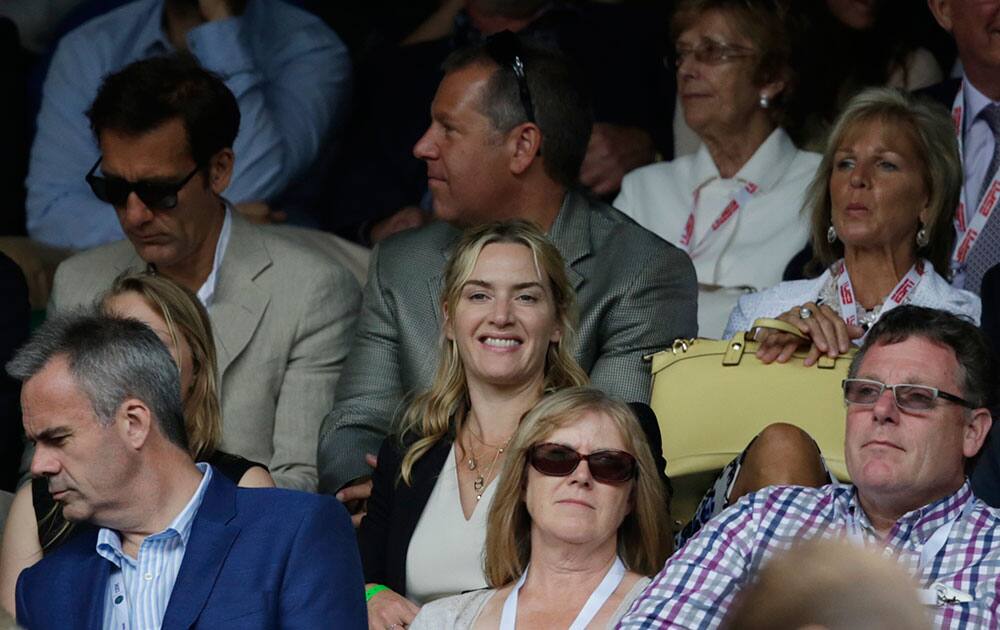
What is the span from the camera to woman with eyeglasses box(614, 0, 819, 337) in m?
5.70

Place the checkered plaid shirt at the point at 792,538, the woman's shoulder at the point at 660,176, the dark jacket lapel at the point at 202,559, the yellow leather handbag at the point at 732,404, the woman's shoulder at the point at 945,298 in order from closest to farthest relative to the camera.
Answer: the dark jacket lapel at the point at 202,559
the checkered plaid shirt at the point at 792,538
the yellow leather handbag at the point at 732,404
the woman's shoulder at the point at 945,298
the woman's shoulder at the point at 660,176

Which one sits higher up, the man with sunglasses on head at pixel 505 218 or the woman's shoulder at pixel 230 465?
the man with sunglasses on head at pixel 505 218

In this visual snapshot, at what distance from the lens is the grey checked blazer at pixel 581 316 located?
15.9 ft

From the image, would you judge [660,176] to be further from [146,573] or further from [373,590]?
[146,573]

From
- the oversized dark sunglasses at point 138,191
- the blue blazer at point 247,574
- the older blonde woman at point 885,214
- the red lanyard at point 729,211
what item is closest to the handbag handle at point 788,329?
the older blonde woman at point 885,214

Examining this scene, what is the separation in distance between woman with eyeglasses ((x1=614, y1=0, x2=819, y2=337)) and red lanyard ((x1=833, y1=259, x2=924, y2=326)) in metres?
0.64

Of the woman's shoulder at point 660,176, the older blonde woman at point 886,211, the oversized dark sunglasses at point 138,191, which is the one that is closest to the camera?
the older blonde woman at point 886,211

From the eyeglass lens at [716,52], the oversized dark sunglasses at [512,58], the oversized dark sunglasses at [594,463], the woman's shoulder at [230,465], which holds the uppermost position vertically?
the eyeglass lens at [716,52]

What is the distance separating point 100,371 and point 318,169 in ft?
9.93

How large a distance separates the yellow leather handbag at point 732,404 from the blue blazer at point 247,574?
3.90ft

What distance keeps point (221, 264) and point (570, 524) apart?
1.75 m

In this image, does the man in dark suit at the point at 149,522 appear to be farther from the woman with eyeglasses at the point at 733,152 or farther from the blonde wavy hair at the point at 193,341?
the woman with eyeglasses at the point at 733,152

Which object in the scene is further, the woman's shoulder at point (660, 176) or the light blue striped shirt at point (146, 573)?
the woman's shoulder at point (660, 176)

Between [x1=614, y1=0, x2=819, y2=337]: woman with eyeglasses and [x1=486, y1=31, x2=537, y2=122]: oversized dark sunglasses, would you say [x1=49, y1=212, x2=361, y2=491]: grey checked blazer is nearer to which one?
[x1=486, y1=31, x2=537, y2=122]: oversized dark sunglasses
